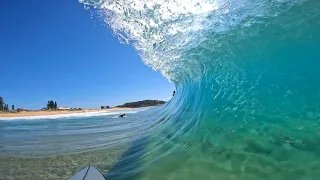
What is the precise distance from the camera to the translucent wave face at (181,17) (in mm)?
5094

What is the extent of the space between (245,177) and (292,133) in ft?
3.12

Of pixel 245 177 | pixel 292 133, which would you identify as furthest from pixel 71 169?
pixel 292 133

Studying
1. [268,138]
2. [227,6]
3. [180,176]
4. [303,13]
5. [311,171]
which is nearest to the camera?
[311,171]

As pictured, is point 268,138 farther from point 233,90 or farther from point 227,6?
point 227,6

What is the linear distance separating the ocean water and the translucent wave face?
0.07ft

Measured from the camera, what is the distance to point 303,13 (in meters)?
4.32

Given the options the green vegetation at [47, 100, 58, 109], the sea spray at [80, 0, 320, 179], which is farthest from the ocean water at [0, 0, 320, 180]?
the green vegetation at [47, 100, 58, 109]

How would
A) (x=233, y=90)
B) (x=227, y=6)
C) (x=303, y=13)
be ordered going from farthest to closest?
(x=227, y=6) → (x=233, y=90) → (x=303, y=13)

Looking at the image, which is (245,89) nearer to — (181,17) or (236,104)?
(236,104)

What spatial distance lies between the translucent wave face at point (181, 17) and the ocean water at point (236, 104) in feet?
0.07

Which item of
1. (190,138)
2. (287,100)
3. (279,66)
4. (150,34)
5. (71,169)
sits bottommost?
(71,169)

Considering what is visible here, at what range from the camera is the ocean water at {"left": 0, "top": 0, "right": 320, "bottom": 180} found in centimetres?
323

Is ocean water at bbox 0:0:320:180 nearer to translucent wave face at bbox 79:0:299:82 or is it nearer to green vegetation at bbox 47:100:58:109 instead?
translucent wave face at bbox 79:0:299:82

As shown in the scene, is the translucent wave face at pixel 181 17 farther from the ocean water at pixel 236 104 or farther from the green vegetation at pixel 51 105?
the green vegetation at pixel 51 105
